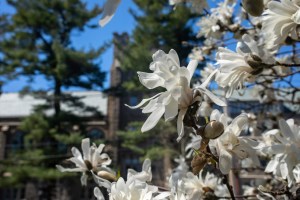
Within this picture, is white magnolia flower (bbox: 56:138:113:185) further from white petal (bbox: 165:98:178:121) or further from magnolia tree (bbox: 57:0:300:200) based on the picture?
white petal (bbox: 165:98:178:121)

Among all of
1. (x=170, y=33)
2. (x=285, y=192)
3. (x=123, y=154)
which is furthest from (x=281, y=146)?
(x=123, y=154)

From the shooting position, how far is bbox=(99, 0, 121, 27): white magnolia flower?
0.33m

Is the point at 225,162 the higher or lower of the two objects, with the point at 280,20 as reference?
lower

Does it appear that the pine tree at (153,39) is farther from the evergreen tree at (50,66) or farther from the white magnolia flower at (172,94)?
the white magnolia flower at (172,94)

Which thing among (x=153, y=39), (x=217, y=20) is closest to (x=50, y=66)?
(x=153, y=39)

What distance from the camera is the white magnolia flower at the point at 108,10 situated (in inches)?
13.1

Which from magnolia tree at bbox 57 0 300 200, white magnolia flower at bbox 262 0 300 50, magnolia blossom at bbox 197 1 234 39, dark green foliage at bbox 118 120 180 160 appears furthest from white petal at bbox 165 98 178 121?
dark green foliage at bbox 118 120 180 160

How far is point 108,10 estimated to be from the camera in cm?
34

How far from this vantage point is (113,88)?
10.7 metres

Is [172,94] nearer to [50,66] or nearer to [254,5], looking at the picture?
[254,5]

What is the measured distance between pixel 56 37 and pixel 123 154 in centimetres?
513

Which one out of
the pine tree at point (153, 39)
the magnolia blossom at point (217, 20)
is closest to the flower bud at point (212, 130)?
the magnolia blossom at point (217, 20)

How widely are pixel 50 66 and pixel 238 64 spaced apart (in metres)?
10.4

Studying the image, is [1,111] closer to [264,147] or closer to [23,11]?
[23,11]
